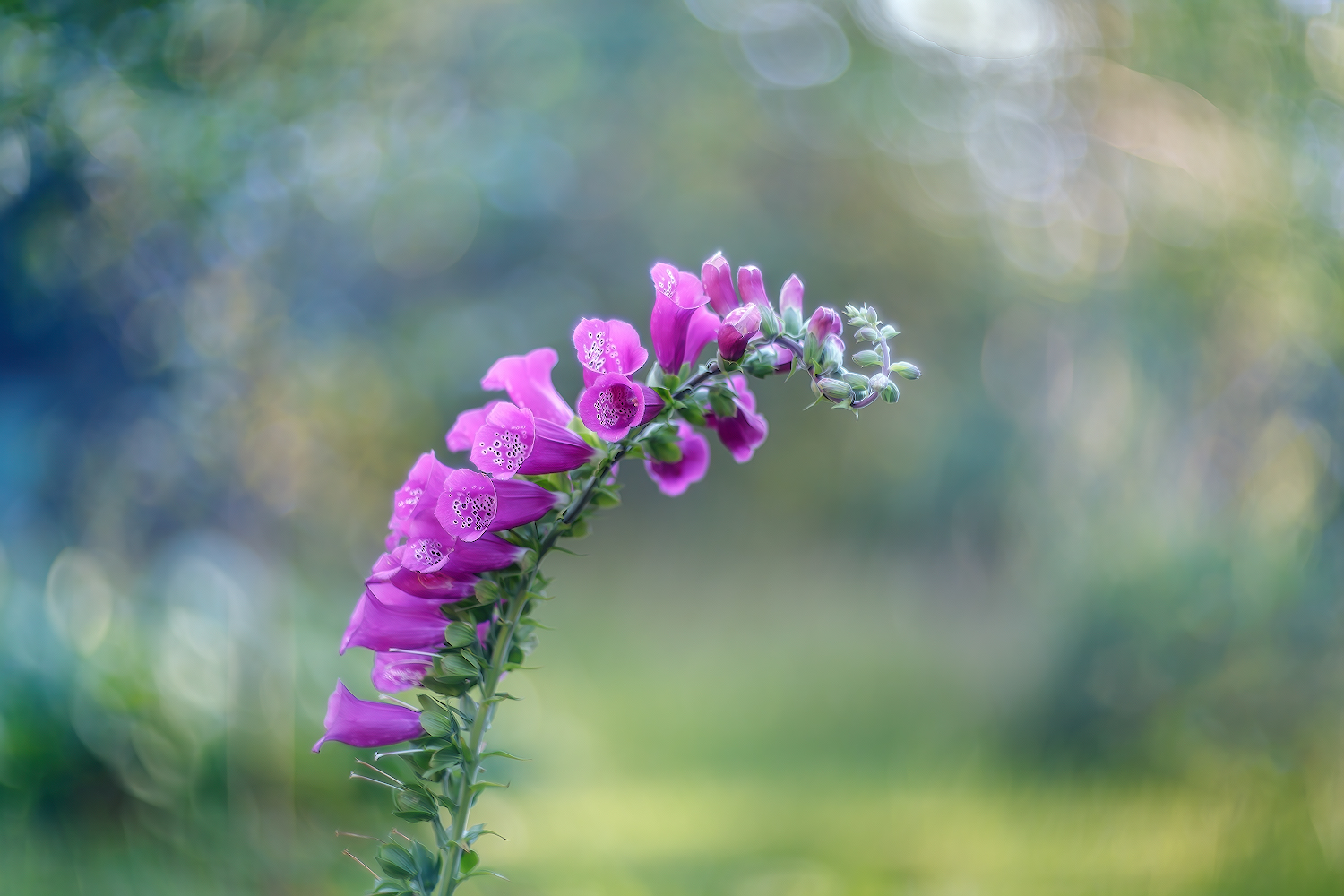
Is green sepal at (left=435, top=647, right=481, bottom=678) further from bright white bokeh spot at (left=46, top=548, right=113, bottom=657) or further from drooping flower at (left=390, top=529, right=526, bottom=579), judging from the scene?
bright white bokeh spot at (left=46, top=548, right=113, bottom=657)

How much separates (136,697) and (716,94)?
4032 millimetres

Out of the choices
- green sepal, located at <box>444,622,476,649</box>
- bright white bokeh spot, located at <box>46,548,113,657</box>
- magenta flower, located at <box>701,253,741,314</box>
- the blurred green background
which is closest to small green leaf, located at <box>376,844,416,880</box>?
green sepal, located at <box>444,622,476,649</box>

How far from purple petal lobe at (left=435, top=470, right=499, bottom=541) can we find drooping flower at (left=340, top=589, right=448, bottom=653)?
6cm

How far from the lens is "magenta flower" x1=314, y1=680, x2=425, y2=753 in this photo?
46cm

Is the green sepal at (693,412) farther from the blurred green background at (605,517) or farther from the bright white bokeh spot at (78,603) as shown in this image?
the bright white bokeh spot at (78,603)

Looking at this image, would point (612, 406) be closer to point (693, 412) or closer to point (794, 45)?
point (693, 412)

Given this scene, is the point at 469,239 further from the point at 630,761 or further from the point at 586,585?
the point at 630,761

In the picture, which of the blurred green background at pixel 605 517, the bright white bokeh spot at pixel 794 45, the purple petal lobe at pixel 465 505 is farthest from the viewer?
the bright white bokeh spot at pixel 794 45

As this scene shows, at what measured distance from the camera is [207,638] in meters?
1.87

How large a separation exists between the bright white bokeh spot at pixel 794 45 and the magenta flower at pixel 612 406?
4176mm

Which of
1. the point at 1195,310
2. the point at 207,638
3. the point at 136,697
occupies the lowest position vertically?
the point at 136,697

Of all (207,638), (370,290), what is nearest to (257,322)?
(207,638)

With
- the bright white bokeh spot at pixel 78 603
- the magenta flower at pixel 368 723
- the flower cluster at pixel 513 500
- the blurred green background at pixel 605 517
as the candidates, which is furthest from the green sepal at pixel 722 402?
the bright white bokeh spot at pixel 78 603

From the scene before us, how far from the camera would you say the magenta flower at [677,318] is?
0.45 metres
